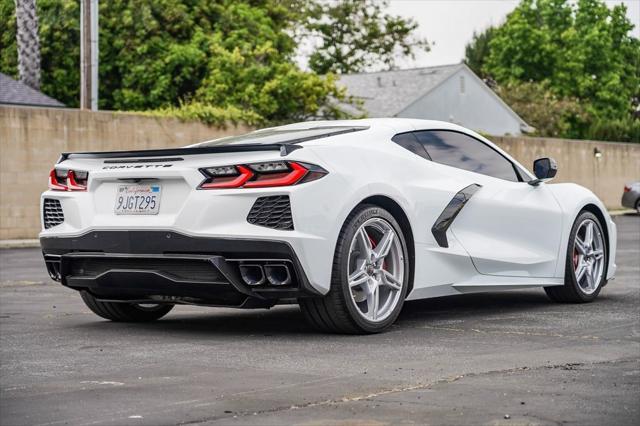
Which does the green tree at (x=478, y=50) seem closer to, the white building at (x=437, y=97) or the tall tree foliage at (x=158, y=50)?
the white building at (x=437, y=97)

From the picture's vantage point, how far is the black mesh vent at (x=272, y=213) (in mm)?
7203

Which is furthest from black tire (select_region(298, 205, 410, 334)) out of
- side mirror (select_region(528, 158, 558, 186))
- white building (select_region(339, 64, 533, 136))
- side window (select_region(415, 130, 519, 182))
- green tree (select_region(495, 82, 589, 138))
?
green tree (select_region(495, 82, 589, 138))

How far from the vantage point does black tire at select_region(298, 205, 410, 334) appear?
7398 millimetres

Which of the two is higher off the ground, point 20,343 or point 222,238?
point 222,238

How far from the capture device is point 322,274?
7.27 m

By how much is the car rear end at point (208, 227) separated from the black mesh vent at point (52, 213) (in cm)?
25

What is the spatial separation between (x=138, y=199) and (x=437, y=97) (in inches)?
2071

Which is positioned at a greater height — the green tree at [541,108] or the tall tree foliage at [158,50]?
the tall tree foliage at [158,50]

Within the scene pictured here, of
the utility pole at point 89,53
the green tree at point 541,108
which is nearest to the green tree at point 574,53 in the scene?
the green tree at point 541,108

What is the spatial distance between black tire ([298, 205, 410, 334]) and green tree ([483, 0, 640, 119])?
6918 centimetres

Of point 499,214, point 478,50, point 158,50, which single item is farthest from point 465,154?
point 478,50

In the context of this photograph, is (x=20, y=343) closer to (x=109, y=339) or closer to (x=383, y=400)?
(x=109, y=339)

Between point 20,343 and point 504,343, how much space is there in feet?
9.35

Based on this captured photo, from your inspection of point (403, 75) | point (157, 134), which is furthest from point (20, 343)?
point (403, 75)
